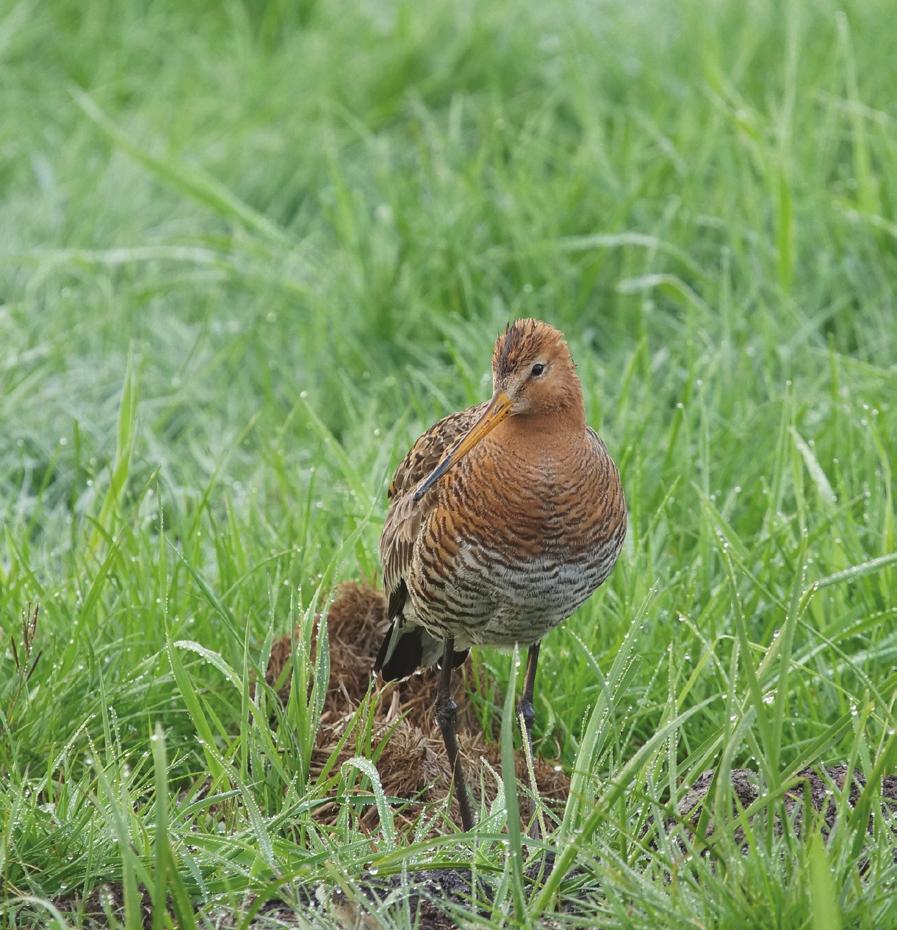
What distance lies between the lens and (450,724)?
4117 mm

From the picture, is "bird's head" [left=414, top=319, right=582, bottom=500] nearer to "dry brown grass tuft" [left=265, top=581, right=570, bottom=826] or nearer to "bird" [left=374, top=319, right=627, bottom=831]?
"bird" [left=374, top=319, right=627, bottom=831]

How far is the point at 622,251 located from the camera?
6457mm

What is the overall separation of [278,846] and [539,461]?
109 centimetres

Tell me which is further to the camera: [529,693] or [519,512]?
[529,693]

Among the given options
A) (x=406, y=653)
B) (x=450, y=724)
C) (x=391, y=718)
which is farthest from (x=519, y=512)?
(x=391, y=718)

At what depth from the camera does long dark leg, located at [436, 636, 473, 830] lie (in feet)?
13.0

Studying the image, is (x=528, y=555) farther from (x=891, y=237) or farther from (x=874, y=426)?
(x=891, y=237)

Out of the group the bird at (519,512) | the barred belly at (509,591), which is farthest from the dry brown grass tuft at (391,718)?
the barred belly at (509,591)

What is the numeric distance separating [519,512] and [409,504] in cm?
45

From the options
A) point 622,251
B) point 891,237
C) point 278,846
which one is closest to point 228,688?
point 278,846

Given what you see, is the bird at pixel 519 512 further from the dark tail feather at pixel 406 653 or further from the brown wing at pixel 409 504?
the dark tail feather at pixel 406 653

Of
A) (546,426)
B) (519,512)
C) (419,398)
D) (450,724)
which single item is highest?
(546,426)

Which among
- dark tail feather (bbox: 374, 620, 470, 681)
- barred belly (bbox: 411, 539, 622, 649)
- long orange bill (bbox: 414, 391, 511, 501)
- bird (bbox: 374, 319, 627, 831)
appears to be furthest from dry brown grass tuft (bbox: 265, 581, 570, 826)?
long orange bill (bbox: 414, 391, 511, 501)

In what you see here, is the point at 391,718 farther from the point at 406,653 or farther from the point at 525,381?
the point at 525,381
